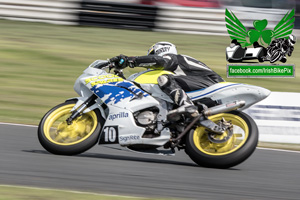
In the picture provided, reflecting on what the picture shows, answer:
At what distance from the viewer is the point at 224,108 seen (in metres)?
6.58

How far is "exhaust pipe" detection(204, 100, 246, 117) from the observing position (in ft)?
21.6

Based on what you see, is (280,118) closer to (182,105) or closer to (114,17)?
(182,105)

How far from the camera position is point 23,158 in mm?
6820

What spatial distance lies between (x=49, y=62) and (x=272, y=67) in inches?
225

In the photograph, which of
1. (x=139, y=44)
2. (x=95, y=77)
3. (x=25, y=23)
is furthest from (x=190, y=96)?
(x=25, y=23)

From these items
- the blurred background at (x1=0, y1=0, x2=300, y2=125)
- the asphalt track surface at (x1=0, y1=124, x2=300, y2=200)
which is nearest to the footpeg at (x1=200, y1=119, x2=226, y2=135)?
the asphalt track surface at (x1=0, y1=124, x2=300, y2=200)

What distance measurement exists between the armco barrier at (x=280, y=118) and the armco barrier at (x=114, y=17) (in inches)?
360

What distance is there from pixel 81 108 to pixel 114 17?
11512mm

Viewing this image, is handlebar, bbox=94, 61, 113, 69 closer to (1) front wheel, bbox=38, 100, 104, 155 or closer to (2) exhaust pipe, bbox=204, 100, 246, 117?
(1) front wheel, bbox=38, 100, 104, 155

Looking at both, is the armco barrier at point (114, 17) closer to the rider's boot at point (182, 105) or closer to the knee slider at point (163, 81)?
the knee slider at point (163, 81)

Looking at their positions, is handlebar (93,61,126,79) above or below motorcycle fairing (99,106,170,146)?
above

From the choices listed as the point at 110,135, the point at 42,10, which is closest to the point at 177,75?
the point at 110,135

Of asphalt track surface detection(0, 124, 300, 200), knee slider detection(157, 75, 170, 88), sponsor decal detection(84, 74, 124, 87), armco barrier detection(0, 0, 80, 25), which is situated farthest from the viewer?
armco barrier detection(0, 0, 80, 25)

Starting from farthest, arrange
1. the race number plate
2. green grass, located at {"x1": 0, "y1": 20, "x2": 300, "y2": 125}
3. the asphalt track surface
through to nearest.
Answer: green grass, located at {"x1": 0, "y1": 20, "x2": 300, "y2": 125} → the race number plate → the asphalt track surface
